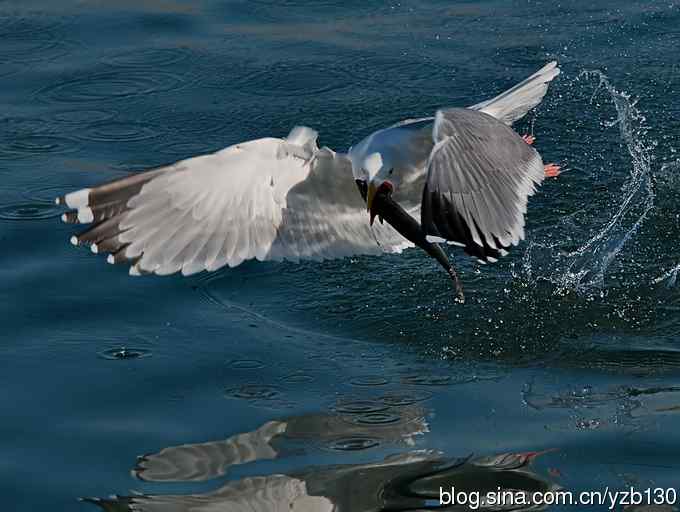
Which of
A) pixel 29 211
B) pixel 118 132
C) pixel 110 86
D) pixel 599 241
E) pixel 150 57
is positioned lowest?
pixel 599 241

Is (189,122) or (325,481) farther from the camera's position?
(189,122)

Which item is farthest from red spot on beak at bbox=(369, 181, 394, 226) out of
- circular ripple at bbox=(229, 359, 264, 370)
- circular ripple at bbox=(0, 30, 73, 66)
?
circular ripple at bbox=(0, 30, 73, 66)

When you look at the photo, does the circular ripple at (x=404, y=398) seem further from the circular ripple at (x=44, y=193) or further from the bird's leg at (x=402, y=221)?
the circular ripple at (x=44, y=193)

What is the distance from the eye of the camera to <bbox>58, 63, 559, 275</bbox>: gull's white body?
16.1 feet

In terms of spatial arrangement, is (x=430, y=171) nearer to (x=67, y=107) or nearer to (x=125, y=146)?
(x=125, y=146)

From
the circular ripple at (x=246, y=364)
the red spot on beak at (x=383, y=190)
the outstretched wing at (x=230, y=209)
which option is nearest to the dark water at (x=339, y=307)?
the circular ripple at (x=246, y=364)

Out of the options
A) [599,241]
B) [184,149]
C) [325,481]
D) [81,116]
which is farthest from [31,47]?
[325,481]

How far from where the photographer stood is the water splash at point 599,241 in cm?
563

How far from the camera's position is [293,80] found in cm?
805

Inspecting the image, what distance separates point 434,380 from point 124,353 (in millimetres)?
1202

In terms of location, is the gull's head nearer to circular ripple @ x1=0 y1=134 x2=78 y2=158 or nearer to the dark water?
the dark water

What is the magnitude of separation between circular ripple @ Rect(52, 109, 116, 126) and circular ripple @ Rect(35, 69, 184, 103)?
0.18 m

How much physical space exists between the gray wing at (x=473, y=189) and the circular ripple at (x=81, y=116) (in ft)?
10.5

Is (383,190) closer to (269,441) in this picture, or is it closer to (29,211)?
(269,441)
